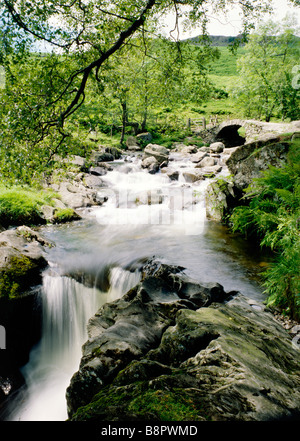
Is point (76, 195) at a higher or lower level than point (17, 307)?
higher

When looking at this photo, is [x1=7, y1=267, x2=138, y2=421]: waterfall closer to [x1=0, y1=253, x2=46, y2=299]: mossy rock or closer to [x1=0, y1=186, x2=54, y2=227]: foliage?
[x1=0, y1=253, x2=46, y2=299]: mossy rock

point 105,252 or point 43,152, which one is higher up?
point 43,152

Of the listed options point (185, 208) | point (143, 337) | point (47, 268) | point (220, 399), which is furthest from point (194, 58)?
point (220, 399)

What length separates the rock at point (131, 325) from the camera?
308 centimetres

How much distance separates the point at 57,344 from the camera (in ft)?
19.4

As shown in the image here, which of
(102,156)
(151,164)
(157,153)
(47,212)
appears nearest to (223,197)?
(47,212)

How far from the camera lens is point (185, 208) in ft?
41.9

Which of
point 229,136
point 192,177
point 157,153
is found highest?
point 229,136

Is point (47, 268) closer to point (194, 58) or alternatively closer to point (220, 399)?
point (220, 399)

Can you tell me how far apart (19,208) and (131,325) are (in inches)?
342

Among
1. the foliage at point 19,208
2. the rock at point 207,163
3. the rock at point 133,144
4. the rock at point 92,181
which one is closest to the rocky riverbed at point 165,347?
the foliage at point 19,208

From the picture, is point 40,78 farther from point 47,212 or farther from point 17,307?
point 47,212

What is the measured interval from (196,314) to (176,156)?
21031 mm

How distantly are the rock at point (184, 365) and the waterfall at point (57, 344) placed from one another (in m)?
1.73
